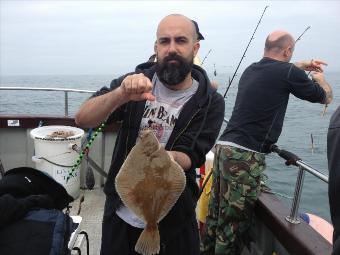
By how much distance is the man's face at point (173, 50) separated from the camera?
220cm

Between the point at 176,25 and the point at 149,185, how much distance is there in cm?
98

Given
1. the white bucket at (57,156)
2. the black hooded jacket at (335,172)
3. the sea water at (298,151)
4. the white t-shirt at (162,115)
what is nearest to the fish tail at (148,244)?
the white t-shirt at (162,115)

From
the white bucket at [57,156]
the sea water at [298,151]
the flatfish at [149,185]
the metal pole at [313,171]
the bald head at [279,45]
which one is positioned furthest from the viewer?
the sea water at [298,151]

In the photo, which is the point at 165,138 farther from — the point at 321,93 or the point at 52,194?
the point at 321,93

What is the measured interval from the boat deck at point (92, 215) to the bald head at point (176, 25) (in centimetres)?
256

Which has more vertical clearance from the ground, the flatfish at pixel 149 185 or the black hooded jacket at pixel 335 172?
the black hooded jacket at pixel 335 172

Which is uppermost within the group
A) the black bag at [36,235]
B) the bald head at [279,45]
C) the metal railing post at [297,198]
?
the bald head at [279,45]

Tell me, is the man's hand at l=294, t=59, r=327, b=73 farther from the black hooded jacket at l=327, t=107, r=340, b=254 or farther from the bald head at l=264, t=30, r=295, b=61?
the black hooded jacket at l=327, t=107, r=340, b=254

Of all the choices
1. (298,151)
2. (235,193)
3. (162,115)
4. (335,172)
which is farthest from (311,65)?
(298,151)

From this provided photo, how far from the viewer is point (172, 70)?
2.19 metres

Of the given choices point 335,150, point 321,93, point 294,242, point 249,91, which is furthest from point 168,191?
point 321,93

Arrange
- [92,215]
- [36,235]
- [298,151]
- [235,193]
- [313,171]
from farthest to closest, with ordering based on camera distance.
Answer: [298,151]
[92,215]
[235,193]
[313,171]
[36,235]

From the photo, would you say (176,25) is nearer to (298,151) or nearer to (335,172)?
(335,172)

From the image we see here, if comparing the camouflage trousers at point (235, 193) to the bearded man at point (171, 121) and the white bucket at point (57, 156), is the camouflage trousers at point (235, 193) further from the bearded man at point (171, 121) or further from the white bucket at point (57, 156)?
the white bucket at point (57, 156)
